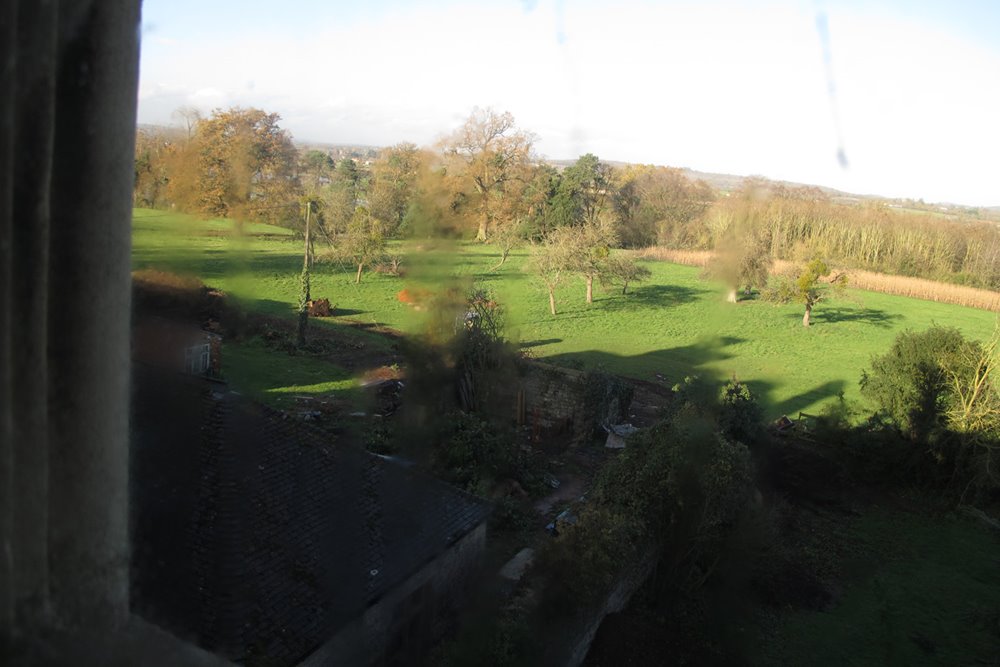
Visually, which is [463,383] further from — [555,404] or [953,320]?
[953,320]

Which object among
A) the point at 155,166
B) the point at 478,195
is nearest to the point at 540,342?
the point at 478,195

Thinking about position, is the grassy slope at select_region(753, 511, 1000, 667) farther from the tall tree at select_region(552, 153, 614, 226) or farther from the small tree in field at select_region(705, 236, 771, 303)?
the tall tree at select_region(552, 153, 614, 226)

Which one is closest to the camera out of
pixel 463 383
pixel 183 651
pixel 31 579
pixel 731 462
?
pixel 31 579

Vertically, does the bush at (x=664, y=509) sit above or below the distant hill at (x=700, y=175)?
below

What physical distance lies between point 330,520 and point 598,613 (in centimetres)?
307

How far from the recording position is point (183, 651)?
1.12 metres

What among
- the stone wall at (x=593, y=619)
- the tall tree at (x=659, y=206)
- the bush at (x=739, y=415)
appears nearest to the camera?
the stone wall at (x=593, y=619)

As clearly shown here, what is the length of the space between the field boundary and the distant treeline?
0.60 m

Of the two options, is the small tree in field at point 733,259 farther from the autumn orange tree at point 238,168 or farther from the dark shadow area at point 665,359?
the dark shadow area at point 665,359

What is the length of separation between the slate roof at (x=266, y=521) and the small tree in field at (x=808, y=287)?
13893 mm

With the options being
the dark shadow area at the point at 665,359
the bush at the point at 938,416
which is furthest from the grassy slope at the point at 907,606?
the dark shadow area at the point at 665,359

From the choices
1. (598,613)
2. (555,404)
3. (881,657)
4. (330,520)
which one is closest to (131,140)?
(330,520)

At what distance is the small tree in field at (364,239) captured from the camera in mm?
6891

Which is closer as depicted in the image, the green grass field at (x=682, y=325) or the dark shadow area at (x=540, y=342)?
the green grass field at (x=682, y=325)
